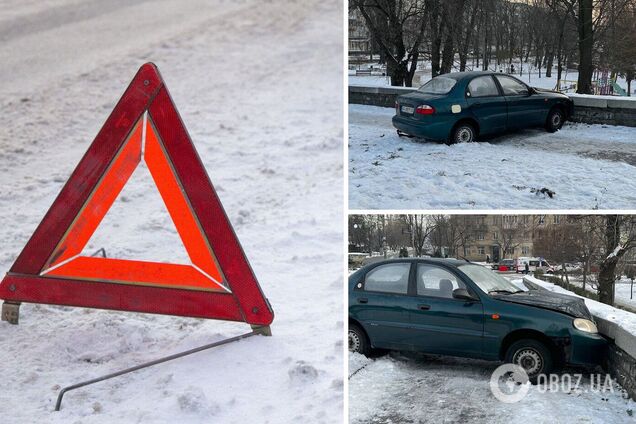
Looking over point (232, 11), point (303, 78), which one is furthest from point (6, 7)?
point (303, 78)

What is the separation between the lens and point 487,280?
5988mm

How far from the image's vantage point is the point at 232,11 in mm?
11961

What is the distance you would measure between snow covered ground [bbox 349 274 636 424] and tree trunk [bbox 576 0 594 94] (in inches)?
449

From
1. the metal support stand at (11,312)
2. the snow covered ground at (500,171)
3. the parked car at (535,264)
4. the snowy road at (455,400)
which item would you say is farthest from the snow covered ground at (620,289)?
the metal support stand at (11,312)

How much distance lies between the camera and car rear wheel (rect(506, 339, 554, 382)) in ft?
17.7

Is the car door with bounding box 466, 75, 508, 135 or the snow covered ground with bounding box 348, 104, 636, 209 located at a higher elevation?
the car door with bounding box 466, 75, 508, 135

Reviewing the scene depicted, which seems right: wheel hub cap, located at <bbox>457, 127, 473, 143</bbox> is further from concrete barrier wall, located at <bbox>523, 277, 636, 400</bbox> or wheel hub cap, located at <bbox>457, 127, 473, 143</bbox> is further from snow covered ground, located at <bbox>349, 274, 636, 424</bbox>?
concrete barrier wall, located at <bbox>523, 277, 636, 400</bbox>

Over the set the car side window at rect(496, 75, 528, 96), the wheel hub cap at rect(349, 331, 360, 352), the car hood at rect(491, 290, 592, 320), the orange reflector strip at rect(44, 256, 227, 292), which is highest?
the car side window at rect(496, 75, 528, 96)

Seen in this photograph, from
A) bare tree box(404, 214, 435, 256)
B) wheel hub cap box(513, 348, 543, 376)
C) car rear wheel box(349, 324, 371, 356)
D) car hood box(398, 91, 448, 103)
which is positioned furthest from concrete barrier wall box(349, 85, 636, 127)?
car rear wheel box(349, 324, 371, 356)

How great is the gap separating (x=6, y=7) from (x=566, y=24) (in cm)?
1248

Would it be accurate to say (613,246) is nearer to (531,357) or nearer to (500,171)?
(500,171)

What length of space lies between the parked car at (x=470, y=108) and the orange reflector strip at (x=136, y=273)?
5843mm

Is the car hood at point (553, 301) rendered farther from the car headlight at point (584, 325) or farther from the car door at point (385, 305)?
the car door at point (385, 305)

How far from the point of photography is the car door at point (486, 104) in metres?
9.59
